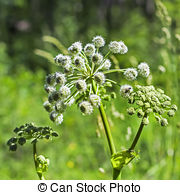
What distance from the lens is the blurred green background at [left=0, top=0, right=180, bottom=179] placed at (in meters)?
2.96

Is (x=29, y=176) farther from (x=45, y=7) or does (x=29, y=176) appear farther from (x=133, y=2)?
(x=133, y=2)

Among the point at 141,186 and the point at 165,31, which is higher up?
the point at 165,31

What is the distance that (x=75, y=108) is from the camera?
5453mm

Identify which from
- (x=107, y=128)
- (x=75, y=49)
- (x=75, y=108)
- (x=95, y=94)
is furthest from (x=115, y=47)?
(x=75, y=108)

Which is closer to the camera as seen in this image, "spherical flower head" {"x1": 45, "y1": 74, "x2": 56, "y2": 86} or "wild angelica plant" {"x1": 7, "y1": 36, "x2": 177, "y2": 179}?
"wild angelica plant" {"x1": 7, "y1": 36, "x2": 177, "y2": 179}

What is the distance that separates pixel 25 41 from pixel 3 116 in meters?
9.02

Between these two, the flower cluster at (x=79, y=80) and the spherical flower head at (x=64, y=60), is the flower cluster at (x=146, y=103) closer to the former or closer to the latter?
the flower cluster at (x=79, y=80)

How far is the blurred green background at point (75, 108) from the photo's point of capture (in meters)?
2.96

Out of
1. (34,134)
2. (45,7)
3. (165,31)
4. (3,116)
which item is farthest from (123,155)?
(45,7)

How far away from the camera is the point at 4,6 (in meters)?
13.9

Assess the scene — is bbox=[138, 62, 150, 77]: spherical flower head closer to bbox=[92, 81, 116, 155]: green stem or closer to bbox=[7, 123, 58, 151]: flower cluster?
bbox=[92, 81, 116, 155]: green stem

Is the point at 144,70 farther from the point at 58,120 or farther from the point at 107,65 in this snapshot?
the point at 58,120

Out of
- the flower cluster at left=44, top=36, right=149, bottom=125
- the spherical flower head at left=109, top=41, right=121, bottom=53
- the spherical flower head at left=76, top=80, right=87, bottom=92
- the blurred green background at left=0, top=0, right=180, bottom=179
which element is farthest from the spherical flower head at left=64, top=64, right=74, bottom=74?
the blurred green background at left=0, top=0, right=180, bottom=179

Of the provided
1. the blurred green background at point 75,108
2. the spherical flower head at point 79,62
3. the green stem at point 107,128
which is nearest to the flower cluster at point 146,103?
the green stem at point 107,128
